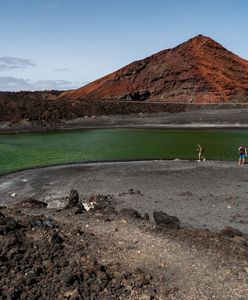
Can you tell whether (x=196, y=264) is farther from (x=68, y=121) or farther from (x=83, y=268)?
(x=68, y=121)

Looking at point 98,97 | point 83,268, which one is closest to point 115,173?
point 83,268

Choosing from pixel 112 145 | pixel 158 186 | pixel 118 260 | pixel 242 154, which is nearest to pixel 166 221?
pixel 118 260

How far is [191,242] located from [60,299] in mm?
5457

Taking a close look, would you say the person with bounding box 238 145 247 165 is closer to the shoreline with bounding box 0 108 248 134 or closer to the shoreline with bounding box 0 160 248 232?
the shoreline with bounding box 0 160 248 232

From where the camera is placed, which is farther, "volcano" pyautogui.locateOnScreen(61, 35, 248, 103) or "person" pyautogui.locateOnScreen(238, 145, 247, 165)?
"volcano" pyautogui.locateOnScreen(61, 35, 248, 103)

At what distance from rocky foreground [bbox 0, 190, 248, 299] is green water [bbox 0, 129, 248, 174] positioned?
22.4 meters

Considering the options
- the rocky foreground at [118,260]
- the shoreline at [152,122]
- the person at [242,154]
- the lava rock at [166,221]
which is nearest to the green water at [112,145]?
the person at [242,154]

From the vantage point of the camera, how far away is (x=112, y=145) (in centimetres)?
5381

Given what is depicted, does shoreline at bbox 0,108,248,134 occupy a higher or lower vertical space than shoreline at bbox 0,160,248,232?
lower

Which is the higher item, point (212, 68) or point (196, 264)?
point (212, 68)

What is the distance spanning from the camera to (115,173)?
35156 millimetres

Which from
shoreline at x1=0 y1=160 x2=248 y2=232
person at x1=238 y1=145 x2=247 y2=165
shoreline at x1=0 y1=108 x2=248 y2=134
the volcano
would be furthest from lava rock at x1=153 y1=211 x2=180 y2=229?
the volcano

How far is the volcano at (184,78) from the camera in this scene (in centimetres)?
10938

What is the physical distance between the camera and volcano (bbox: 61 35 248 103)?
359 feet
